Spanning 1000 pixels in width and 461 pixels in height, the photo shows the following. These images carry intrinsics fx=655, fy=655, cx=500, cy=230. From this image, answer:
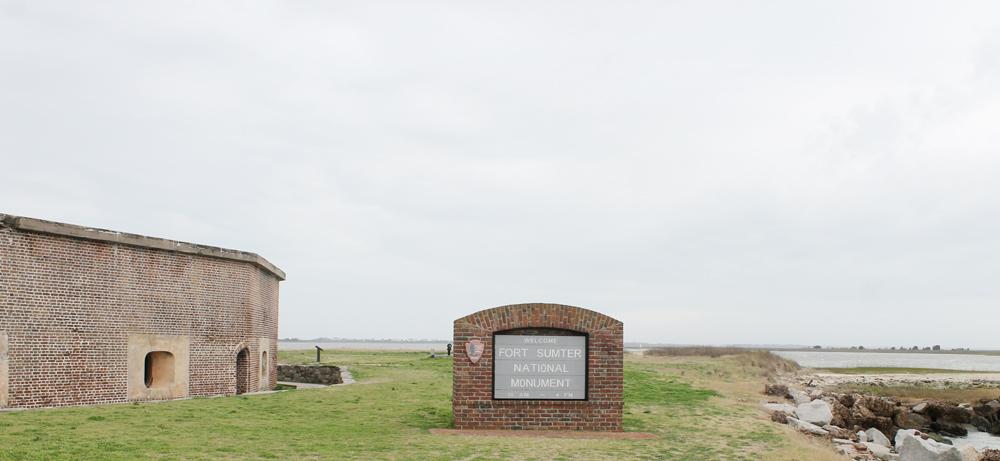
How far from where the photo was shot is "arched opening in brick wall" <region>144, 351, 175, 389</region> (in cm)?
1859

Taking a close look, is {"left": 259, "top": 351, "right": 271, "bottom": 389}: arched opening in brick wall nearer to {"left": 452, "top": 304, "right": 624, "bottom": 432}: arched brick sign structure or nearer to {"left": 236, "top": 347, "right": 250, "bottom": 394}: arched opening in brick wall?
{"left": 236, "top": 347, "right": 250, "bottom": 394}: arched opening in brick wall

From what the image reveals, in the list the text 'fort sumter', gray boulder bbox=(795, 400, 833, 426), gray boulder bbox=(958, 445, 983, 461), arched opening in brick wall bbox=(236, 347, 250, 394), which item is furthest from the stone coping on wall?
gray boulder bbox=(958, 445, 983, 461)

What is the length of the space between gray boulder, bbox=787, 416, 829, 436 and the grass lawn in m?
0.72

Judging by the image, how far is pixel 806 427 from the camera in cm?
1612

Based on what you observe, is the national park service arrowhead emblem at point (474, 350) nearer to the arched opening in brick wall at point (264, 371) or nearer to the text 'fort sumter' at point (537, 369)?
the text 'fort sumter' at point (537, 369)

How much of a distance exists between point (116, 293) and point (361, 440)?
31.1 ft

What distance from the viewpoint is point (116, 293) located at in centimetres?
1720

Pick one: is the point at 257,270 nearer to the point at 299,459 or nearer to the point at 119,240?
the point at 119,240

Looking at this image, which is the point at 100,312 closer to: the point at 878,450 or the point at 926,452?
the point at 926,452

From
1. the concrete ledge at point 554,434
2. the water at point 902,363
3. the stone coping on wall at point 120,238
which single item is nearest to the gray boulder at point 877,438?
the concrete ledge at point 554,434

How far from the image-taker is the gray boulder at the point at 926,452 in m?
12.9

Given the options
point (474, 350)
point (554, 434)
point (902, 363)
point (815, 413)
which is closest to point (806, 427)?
point (815, 413)

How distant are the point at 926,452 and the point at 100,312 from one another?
19.3 m

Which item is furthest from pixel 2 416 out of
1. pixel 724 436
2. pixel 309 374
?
pixel 309 374
